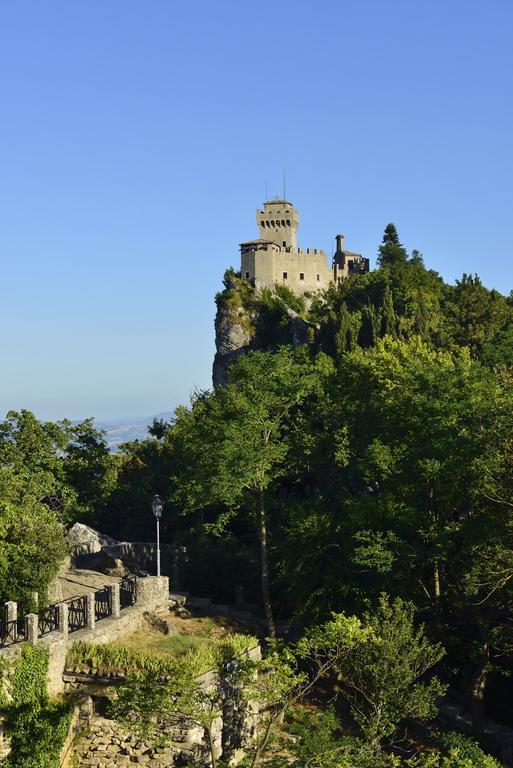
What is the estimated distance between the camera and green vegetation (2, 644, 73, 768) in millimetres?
19328

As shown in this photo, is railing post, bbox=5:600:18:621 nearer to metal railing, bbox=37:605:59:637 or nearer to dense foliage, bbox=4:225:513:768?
metal railing, bbox=37:605:59:637

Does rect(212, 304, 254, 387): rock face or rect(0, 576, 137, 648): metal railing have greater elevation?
rect(212, 304, 254, 387): rock face

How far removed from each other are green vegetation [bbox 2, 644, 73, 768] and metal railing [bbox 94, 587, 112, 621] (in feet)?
21.2

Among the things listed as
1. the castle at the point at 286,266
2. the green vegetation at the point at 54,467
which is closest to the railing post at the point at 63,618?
the green vegetation at the point at 54,467

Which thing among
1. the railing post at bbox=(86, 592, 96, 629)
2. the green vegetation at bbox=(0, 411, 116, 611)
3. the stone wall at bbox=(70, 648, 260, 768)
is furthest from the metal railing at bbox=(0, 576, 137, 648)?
the green vegetation at bbox=(0, 411, 116, 611)

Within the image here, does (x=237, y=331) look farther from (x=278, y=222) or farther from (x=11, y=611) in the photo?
(x=11, y=611)

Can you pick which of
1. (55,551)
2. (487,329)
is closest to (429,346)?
(487,329)

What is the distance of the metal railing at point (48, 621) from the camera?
25766 millimetres

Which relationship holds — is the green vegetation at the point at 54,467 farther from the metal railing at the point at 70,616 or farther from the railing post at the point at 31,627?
→ the railing post at the point at 31,627

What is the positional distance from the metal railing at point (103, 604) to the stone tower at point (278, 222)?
268 ft

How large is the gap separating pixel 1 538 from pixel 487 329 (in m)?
42.3

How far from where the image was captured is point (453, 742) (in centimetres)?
2445

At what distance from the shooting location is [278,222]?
350 feet

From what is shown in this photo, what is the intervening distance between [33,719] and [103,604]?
353 inches
